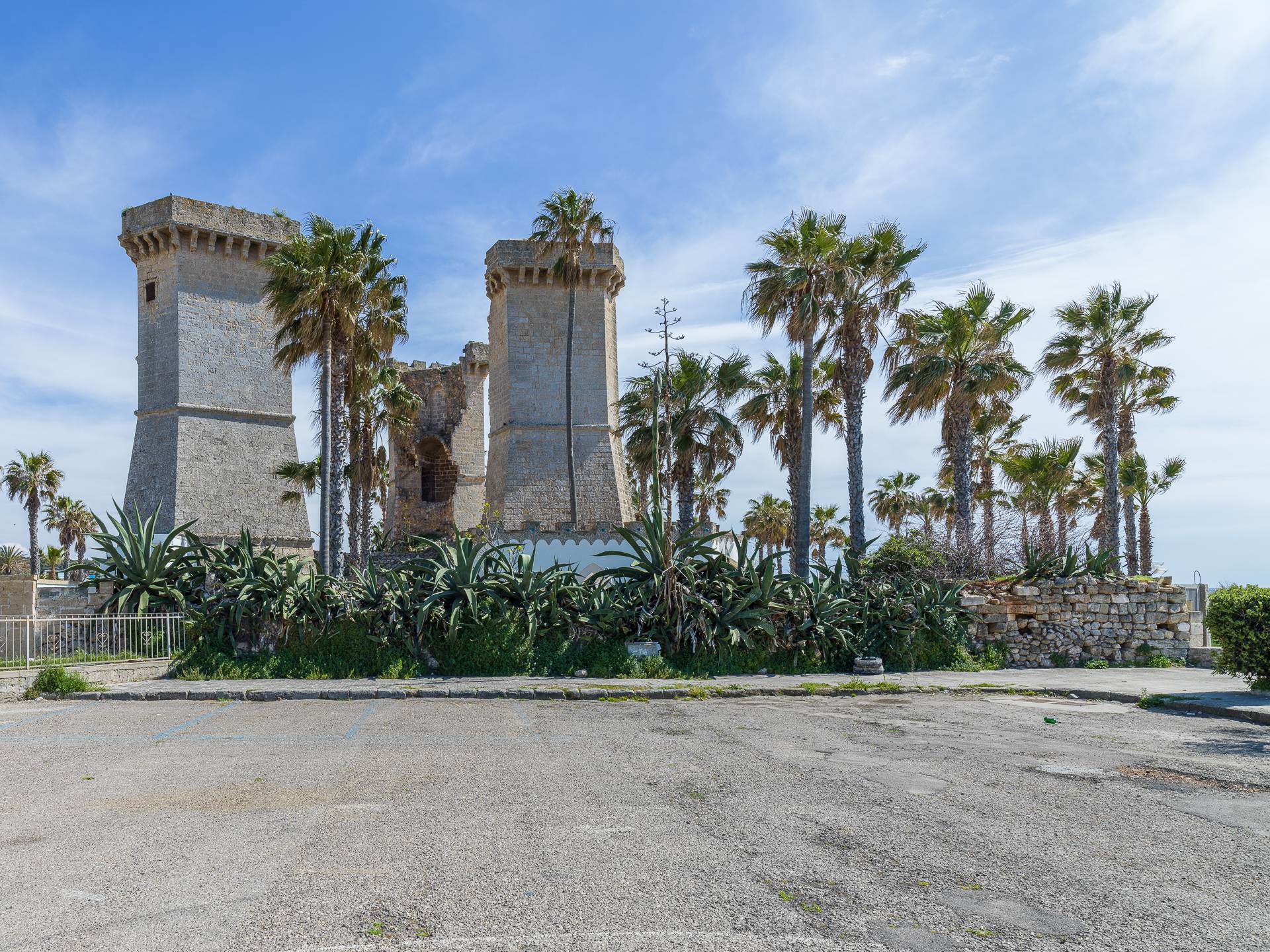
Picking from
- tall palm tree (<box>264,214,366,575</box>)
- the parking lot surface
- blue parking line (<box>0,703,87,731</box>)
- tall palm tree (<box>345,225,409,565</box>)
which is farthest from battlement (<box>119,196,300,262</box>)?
the parking lot surface

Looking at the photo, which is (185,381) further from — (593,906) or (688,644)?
(593,906)

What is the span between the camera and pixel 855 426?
70.2 ft

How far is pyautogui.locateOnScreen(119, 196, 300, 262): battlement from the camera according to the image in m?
28.1

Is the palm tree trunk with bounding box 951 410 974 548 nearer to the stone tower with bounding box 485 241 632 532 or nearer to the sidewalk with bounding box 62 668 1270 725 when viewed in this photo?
the sidewalk with bounding box 62 668 1270 725

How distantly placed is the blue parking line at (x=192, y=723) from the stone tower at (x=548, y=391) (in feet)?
64.0

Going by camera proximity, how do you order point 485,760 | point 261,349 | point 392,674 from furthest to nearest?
1. point 261,349
2. point 392,674
3. point 485,760

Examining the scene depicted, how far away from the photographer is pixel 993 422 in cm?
2602

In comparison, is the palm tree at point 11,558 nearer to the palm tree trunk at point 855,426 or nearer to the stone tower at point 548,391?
the stone tower at point 548,391

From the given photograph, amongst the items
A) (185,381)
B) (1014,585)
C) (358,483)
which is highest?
(185,381)

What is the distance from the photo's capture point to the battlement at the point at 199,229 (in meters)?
28.1

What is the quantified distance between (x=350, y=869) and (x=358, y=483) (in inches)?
851

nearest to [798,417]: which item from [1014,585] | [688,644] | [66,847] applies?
[1014,585]

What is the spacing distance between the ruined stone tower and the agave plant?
17.7 m

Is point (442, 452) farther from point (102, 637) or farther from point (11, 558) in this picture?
point (11, 558)
